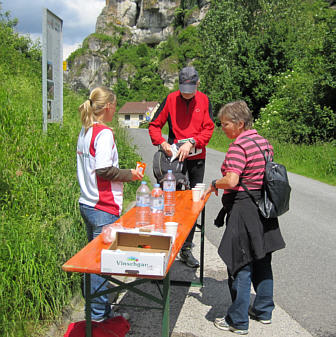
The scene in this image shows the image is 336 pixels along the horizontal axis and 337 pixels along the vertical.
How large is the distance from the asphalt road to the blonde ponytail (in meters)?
2.55

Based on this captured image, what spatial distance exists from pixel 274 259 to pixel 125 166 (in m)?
3.96

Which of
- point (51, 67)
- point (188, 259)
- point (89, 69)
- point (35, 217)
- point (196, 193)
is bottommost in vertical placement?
point (188, 259)

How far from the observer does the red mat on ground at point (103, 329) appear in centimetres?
290

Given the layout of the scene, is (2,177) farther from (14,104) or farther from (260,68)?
(260,68)

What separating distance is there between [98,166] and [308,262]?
11.4 ft

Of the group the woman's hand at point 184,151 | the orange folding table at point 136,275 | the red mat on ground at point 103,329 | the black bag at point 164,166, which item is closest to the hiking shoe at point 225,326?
the orange folding table at point 136,275

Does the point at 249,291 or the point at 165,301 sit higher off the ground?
the point at 165,301

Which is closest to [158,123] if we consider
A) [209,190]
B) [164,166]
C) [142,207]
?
[164,166]

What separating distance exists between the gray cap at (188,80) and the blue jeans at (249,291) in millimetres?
1935

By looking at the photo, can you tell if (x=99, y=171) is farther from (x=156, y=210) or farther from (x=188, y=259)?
(x=188, y=259)

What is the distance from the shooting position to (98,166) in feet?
10.1

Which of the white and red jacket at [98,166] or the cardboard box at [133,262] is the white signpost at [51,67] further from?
the cardboard box at [133,262]

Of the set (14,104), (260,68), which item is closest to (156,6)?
(260,68)

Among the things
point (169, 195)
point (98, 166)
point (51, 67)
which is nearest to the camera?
point (98, 166)
